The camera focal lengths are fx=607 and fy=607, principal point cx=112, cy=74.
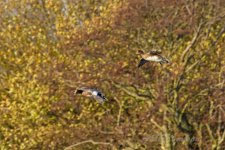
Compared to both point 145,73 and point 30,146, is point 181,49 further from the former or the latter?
point 30,146

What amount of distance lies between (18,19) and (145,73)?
858 centimetres

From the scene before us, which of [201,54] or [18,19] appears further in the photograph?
[18,19]

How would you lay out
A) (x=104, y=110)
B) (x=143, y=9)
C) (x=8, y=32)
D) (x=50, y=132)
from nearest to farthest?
(x=143, y=9), (x=50, y=132), (x=104, y=110), (x=8, y=32)

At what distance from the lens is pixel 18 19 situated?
29.5 metres

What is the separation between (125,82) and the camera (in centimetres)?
2327

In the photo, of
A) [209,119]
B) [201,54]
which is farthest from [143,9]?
[209,119]

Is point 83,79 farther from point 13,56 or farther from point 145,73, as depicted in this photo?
point 13,56

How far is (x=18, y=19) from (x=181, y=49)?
877 centimetres

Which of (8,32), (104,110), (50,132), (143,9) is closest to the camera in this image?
(143,9)

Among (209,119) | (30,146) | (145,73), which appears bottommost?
(30,146)

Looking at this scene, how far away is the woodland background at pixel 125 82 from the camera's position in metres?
23.2

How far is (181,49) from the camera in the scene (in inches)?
990

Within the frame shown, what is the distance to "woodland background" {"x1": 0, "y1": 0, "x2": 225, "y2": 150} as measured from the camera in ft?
76.0

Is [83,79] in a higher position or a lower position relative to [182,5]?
lower
